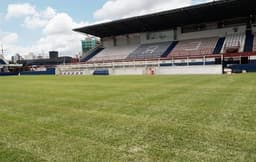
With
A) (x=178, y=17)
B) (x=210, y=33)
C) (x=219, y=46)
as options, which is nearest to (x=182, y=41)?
(x=210, y=33)

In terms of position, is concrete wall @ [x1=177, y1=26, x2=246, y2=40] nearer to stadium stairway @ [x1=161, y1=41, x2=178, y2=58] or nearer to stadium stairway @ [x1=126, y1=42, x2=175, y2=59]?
stadium stairway @ [x1=161, y1=41, x2=178, y2=58]

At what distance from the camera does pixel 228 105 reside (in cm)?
610

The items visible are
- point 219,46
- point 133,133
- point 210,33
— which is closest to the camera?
point 133,133

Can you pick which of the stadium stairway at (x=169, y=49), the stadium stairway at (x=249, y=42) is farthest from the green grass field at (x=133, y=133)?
the stadium stairway at (x=169, y=49)

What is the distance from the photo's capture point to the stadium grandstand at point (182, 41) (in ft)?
93.4

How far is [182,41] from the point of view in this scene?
3984cm

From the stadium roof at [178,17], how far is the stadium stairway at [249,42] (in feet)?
10.2

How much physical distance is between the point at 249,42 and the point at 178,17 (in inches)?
446

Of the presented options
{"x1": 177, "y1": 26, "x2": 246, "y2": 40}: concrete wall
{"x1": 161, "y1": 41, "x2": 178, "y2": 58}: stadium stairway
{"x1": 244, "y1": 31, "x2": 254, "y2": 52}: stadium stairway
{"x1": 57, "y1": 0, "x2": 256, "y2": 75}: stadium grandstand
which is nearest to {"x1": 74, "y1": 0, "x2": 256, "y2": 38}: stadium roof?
{"x1": 57, "y1": 0, "x2": 256, "y2": 75}: stadium grandstand

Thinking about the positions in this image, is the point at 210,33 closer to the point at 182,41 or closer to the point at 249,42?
the point at 182,41

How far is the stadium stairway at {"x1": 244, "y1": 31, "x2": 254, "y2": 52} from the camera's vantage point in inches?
1209

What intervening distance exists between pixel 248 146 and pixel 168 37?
40344mm

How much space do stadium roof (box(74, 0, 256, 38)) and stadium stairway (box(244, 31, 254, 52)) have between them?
311cm

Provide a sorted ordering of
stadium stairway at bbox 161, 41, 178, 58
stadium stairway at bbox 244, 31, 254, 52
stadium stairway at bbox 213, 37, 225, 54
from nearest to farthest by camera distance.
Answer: stadium stairway at bbox 244, 31, 254, 52 → stadium stairway at bbox 213, 37, 225, 54 → stadium stairway at bbox 161, 41, 178, 58
